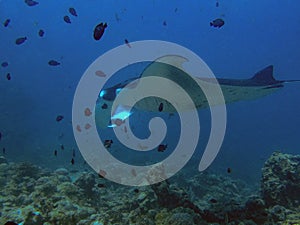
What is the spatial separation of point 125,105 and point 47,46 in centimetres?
8070

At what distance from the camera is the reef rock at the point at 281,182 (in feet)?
18.5

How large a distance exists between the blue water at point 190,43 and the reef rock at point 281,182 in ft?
143

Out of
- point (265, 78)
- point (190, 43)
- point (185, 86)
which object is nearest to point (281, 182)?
point (265, 78)

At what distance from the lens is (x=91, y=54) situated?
103250mm

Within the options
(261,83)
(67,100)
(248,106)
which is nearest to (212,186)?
(261,83)

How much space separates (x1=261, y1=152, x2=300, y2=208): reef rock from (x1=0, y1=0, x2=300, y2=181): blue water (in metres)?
43.7

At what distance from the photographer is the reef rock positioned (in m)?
5.63

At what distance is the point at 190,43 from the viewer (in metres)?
91.9

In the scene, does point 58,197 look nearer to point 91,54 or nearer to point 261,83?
point 261,83

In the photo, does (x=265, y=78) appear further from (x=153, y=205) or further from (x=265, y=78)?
(x=153, y=205)

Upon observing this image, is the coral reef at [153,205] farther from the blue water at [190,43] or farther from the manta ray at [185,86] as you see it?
the blue water at [190,43]

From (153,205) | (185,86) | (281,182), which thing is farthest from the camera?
(281,182)

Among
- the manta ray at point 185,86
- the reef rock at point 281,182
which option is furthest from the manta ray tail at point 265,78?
the reef rock at point 281,182

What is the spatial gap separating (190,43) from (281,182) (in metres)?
90.5
